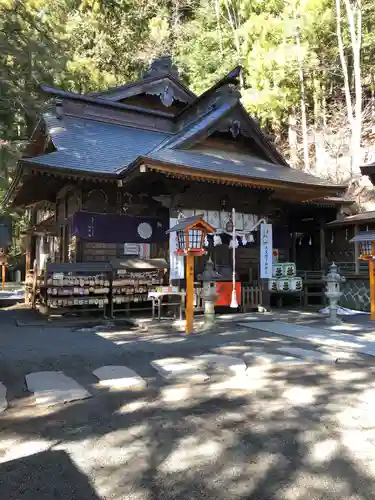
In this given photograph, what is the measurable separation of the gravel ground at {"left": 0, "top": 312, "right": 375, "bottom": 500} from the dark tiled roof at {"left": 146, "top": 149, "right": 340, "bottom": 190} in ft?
19.9

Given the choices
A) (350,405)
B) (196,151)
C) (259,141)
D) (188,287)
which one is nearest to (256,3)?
(259,141)

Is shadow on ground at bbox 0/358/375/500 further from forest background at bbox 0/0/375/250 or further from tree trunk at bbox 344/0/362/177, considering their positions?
tree trunk at bbox 344/0/362/177

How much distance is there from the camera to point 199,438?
340 centimetres

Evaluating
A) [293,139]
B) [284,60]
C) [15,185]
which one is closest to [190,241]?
[15,185]

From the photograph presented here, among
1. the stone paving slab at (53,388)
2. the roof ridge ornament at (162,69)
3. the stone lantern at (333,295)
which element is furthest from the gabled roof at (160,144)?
the stone paving slab at (53,388)

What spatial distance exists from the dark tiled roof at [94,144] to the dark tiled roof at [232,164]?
1.46 m

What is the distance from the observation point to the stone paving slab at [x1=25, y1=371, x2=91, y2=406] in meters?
4.36

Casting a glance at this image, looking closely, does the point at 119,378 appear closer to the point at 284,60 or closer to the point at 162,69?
the point at 162,69

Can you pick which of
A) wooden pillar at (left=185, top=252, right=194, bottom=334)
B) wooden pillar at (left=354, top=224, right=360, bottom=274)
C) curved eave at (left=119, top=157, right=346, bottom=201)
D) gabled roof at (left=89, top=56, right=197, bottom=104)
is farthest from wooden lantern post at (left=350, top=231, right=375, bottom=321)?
gabled roof at (left=89, top=56, right=197, bottom=104)

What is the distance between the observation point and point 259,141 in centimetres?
1349

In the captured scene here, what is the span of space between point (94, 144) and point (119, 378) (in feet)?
29.5

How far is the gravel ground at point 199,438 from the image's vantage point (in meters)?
2.68

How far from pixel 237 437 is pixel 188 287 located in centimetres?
527

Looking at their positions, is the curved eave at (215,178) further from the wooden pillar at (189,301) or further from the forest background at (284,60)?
the forest background at (284,60)
